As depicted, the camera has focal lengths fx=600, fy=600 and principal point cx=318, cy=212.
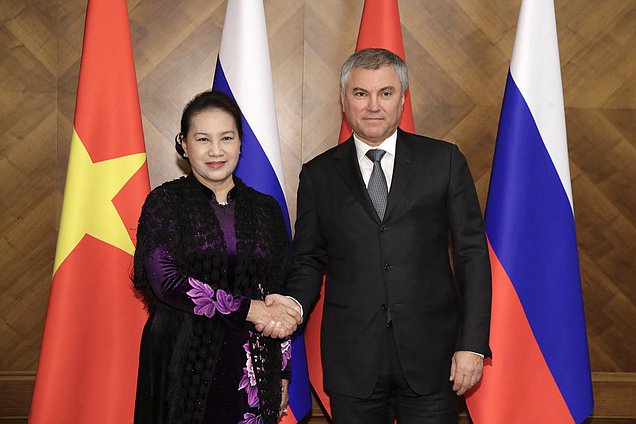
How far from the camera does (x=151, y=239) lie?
5.49 feet

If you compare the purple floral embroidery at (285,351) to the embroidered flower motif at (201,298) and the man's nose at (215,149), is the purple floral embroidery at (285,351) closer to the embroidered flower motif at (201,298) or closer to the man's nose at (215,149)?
the embroidered flower motif at (201,298)

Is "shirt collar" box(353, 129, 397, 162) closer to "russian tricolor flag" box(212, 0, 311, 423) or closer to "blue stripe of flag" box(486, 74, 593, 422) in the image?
"russian tricolor flag" box(212, 0, 311, 423)

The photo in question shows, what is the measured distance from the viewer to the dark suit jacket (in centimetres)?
184

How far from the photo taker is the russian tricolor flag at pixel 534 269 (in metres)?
2.38

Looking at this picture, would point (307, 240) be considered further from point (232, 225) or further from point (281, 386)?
point (281, 386)

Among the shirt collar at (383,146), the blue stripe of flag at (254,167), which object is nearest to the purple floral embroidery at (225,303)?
the shirt collar at (383,146)

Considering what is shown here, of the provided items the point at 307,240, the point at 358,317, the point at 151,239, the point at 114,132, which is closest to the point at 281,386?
the point at 358,317

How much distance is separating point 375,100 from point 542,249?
3.29ft

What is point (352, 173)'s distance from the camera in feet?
6.34

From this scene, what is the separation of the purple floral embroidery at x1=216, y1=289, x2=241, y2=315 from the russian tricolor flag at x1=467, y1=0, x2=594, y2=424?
1.18 meters

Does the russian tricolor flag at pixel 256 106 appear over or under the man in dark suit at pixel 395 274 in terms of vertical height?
over

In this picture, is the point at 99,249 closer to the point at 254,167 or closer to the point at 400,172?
the point at 254,167

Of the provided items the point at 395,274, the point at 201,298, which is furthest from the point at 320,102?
the point at 201,298

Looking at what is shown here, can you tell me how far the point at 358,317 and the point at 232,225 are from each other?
19.0 inches
